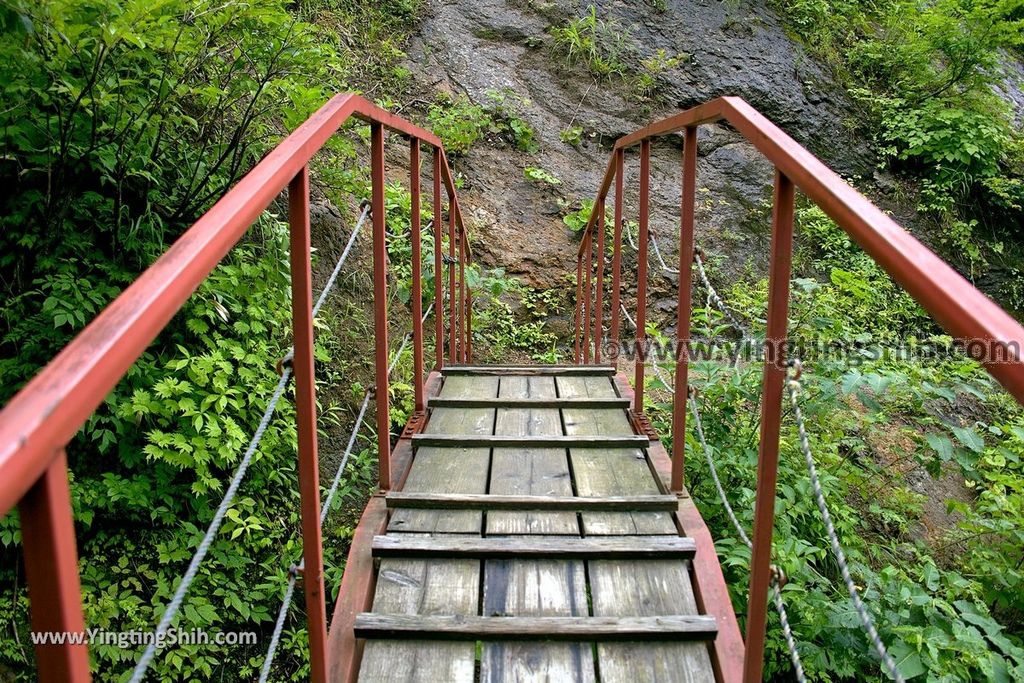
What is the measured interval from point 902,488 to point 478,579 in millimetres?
3166

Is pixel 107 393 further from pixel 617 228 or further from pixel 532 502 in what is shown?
pixel 617 228

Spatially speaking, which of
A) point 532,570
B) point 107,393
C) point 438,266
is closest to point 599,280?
point 438,266

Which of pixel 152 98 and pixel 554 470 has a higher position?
pixel 152 98

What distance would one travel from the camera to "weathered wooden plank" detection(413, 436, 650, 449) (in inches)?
91.2

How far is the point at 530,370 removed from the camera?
3275 millimetres

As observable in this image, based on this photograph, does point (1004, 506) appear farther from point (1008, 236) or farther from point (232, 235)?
point (1008, 236)

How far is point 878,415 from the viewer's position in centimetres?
263

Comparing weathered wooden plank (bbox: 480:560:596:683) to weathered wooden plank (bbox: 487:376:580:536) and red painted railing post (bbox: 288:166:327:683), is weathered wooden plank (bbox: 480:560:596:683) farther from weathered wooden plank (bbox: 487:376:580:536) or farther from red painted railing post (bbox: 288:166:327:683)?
red painted railing post (bbox: 288:166:327:683)

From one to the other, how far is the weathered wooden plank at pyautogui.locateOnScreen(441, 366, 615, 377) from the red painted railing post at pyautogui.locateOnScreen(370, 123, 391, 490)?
121 centimetres

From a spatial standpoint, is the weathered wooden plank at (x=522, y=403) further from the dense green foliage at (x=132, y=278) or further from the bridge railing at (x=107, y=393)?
the bridge railing at (x=107, y=393)

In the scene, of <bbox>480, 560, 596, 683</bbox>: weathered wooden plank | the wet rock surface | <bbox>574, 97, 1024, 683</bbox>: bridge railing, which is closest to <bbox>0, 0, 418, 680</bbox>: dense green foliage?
<bbox>480, 560, 596, 683</bbox>: weathered wooden plank

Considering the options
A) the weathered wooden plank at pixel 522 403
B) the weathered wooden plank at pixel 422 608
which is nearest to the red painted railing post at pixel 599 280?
the weathered wooden plank at pixel 522 403

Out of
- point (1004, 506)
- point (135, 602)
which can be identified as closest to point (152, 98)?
point (135, 602)

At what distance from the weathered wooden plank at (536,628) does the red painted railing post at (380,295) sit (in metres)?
0.56
